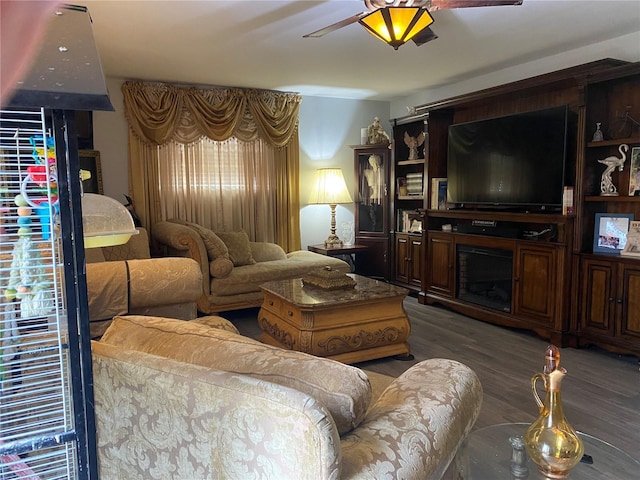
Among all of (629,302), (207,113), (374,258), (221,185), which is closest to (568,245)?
(629,302)

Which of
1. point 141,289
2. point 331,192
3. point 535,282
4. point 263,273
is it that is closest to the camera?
point 141,289

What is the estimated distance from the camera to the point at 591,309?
349 centimetres

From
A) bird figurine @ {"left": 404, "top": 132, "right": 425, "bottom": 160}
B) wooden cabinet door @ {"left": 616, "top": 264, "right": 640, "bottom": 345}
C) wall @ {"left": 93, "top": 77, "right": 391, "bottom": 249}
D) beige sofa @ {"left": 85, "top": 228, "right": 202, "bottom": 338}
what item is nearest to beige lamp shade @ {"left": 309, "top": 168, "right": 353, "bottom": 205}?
wall @ {"left": 93, "top": 77, "right": 391, "bottom": 249}

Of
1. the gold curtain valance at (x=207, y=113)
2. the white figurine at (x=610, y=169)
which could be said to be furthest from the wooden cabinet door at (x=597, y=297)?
the gold curtain valance at (x=207, y=113)

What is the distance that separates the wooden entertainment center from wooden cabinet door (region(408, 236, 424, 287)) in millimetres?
468

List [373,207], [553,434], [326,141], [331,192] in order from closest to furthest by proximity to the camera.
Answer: [553,434] < [331,192] < [373,207] < [326,141]

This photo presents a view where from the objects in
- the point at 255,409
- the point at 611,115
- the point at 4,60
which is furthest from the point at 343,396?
the point at 611,115

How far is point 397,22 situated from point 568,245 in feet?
7.06

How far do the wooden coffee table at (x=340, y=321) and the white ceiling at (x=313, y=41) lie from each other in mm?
1839

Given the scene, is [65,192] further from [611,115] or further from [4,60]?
[611,115]

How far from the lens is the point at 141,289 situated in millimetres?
2633

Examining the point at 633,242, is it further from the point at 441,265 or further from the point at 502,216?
the point at 441,265

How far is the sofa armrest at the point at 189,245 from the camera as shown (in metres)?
4.13

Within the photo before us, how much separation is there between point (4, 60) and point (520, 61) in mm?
4771
